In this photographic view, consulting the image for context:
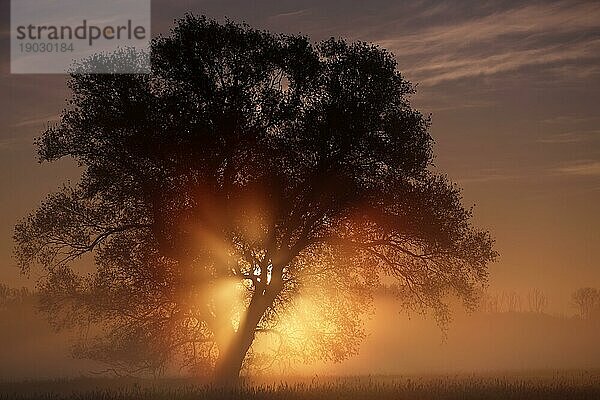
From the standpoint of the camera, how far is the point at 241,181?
3188cm

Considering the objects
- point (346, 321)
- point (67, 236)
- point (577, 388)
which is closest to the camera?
point (577, 388)

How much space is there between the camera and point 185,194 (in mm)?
32000

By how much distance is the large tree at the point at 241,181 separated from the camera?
31391mm

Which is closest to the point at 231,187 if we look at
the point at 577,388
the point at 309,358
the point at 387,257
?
the point at 387,257

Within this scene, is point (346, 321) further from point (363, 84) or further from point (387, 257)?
point (363, 84)

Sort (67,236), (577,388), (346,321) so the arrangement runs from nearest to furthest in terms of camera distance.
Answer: (577,388) < (67,236) < (346,321)

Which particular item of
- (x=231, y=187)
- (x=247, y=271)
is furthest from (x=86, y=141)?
(x=247, y=271)

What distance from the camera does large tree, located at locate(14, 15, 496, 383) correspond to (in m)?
31.4

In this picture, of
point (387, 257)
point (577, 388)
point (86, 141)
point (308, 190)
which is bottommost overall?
point (577, 388)

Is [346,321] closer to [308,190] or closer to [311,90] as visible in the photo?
[308,190]

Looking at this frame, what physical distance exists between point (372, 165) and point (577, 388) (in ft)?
35.6

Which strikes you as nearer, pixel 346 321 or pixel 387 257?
pixel 387 257

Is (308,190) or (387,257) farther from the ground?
(308,190)

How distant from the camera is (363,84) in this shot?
31.8m
